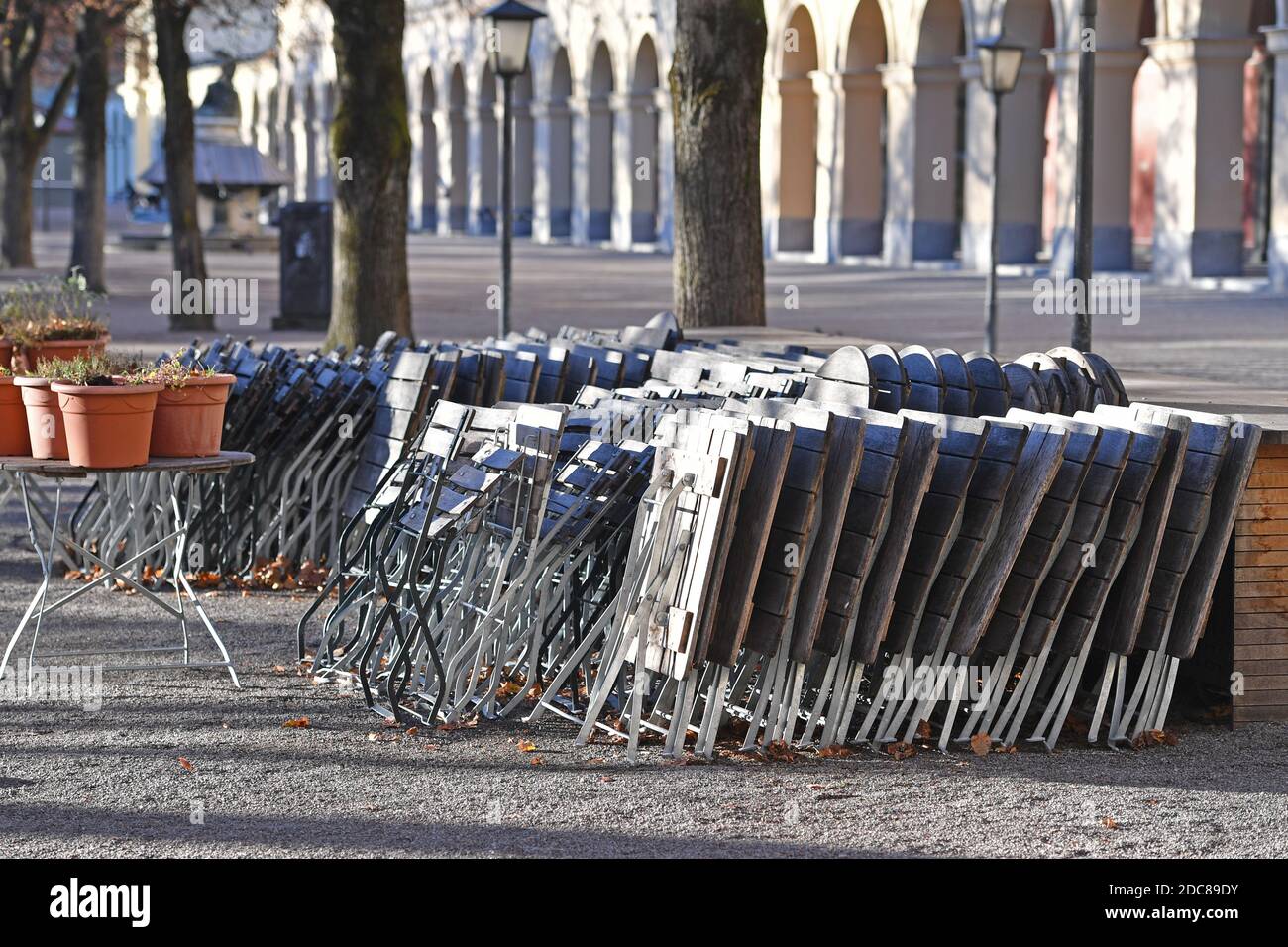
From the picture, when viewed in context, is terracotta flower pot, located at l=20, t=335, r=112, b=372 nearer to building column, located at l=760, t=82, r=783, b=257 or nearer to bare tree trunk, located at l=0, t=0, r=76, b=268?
bare tree trunk, located at l=0, t=0, r=76, b=268

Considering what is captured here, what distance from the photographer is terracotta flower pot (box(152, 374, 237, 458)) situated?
24.1 feet

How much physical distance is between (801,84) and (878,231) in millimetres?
3235

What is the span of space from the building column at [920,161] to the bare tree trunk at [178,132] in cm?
1547

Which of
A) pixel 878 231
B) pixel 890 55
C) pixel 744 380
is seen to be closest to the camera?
pixel 744 380

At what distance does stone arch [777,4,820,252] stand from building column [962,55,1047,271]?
17.6ft

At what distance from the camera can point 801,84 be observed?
3856cm

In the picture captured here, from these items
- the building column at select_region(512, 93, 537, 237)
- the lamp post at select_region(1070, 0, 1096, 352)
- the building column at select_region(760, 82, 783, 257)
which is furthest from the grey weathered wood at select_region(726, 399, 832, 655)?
the building column at select_region(512, 93, 537, 237)

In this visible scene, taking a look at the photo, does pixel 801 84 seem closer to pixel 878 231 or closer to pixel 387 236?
pixel 878 231

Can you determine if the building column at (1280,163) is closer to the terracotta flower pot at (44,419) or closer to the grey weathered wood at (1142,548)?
the grey weathered wood at (1142,548)

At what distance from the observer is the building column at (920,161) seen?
112ft

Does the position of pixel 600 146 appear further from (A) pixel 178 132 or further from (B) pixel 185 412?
(B) pixel 185 412

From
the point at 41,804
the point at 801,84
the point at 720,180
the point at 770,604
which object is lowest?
the point at 41,804

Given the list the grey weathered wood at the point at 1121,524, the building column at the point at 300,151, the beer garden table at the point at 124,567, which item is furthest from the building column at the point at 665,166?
the grey weathered wood at the point at 1121,524

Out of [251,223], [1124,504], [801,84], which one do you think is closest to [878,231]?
[801,84]
